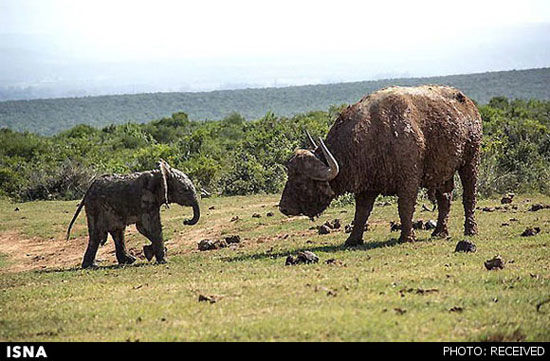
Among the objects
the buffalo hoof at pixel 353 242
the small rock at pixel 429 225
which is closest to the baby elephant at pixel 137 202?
the buffalo hoof at pixel 353 242

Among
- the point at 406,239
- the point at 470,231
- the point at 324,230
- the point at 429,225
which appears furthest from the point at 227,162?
the point at 406,239

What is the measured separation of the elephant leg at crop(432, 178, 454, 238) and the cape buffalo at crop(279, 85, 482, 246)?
1065 millimetres

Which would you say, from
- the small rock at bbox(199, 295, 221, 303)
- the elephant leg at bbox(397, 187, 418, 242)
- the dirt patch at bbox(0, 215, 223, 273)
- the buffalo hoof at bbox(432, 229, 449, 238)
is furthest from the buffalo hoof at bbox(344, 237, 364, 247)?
the small rock at bbox(199, 295, 221, 303)

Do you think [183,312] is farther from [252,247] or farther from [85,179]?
[85,179]

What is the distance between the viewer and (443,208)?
653 inches

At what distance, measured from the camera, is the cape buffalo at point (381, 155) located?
1484 centimetres

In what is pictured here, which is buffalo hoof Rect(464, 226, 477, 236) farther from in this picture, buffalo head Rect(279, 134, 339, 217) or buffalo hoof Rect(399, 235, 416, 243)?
buffalo head Rect(279, 134, 339, 217)

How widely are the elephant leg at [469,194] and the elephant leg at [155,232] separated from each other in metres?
6.12

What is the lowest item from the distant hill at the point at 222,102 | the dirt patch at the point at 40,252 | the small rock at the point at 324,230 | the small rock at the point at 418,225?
the distant hill at the point at 222,102

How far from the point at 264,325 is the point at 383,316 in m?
1.31

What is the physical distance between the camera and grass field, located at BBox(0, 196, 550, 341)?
8.40 m

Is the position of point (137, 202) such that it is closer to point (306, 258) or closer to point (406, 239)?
point (306, 258)

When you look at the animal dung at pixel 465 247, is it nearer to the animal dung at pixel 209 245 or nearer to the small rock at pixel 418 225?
the small rock at pixel 418 225
